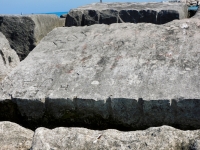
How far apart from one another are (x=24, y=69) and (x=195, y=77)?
3.85 ft

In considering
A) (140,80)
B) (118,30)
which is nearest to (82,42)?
(118,30)

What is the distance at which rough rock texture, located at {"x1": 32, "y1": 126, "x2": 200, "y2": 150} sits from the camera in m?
1.37

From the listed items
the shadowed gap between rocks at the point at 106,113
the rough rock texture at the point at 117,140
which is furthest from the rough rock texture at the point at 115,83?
the rough rock texture at the point at 117,140

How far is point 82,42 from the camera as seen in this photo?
8.49 ft

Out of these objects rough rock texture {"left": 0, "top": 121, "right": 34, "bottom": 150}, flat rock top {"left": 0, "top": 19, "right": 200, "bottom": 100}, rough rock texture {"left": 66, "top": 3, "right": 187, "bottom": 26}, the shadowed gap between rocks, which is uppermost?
rough rock texture {"left": 66, "top": 3, "right": 187, "bottom": 26}

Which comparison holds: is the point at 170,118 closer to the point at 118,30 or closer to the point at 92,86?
the point at 92,86

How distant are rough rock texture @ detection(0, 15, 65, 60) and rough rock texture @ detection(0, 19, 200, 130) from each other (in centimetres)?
53

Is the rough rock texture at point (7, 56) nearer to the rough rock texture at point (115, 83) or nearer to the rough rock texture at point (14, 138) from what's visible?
the rough rock texture at point (115, 83)

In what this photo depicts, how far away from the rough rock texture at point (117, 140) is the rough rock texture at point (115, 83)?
1.44ft

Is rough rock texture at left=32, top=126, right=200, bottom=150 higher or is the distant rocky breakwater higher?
the distant rocky breakwater

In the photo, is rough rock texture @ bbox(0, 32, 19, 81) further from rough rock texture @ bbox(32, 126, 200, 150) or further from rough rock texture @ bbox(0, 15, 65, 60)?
rough rock texture @ bbox(32, 126, 200, 150)

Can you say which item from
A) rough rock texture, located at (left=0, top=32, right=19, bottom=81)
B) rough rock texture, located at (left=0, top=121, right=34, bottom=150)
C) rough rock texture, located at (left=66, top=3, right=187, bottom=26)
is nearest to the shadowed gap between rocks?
rough rock texture, located at (left=0, top=121, right=34, bottom=150)

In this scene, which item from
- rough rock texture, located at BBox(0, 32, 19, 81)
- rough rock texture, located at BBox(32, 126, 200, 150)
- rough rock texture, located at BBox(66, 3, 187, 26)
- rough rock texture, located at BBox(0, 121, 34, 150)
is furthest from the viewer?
rough rock texture, located at BBox(66, 3, 187, 26)

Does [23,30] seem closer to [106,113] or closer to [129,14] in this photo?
[129,14]
